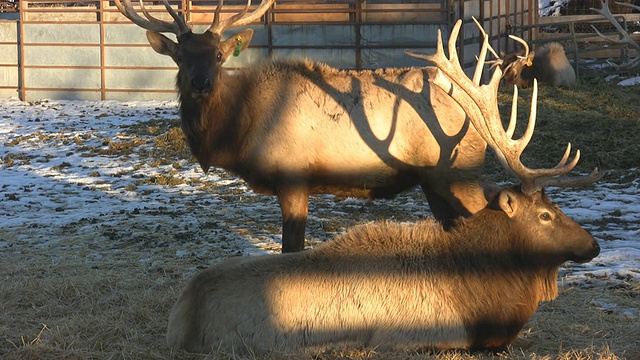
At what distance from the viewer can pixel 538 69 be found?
64.9 ft

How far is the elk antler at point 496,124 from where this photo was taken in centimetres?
550

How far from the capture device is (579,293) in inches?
262

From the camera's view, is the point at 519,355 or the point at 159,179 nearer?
the point at 519,355

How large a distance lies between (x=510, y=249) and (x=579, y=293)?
1487 mm

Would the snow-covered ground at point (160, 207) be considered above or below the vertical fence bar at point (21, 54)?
below

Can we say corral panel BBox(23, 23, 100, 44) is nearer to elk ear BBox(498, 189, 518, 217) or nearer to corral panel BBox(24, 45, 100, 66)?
corral panel BBox(24, 45, 100, 66)

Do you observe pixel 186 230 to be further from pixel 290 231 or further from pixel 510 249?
pixel 510 249

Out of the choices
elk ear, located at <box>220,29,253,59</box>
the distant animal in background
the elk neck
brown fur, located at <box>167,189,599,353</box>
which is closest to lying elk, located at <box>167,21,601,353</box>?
brown fur, located at <box>167,189,599,353</box>

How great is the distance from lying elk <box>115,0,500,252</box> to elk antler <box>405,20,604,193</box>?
1.83ft

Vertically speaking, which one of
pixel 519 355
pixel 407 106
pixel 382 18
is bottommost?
pixel 519 355

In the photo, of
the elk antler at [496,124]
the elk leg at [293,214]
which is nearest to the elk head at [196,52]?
the elk leg at [293,214]

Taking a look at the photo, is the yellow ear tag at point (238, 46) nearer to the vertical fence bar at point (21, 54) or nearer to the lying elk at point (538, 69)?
the lying elk at point (538, 69)

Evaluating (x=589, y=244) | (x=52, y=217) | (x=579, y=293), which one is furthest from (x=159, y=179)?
(x=589, y=244)

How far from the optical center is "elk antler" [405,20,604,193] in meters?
5.50
